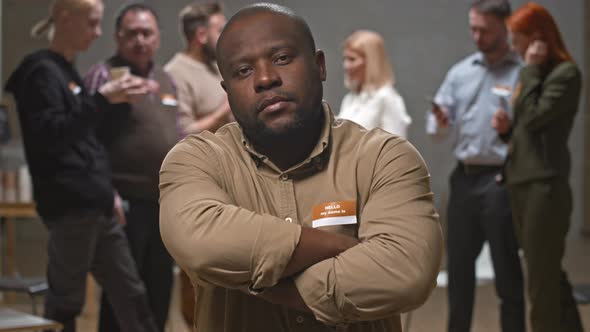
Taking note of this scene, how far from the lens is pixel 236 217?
5.33ft

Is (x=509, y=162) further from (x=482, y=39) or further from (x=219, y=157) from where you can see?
(x=219, y=157)

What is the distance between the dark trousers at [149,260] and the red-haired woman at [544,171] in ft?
5.50

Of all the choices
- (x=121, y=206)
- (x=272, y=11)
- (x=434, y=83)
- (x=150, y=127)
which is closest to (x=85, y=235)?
(x=121, y=206)

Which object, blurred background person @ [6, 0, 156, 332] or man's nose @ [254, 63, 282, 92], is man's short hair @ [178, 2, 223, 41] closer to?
blurred background person @ [6, 0, 156, 332]

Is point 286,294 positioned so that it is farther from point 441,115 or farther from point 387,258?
point 441,115

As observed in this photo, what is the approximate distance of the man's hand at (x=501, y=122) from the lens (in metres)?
4.18

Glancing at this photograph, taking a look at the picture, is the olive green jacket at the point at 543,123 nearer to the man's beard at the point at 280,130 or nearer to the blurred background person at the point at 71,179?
the blurred background person at the point at 71,179

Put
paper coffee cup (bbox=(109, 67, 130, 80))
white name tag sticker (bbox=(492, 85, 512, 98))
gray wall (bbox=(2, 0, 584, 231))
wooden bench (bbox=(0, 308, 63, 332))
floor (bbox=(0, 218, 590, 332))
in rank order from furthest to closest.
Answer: floor (bbox=(0, 218, 590, 332)) → white name tag sticker (bbox=(492, 85, 512, 98)) → gray wall (bbox=(2, 0, 584, 231)) → paper coffee cup (bbox=(109, 67, 130, 80)) → wooden bench (bbox=(0, 308, 63, 332))

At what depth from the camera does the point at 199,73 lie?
14.7ft

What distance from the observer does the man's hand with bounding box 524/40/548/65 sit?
4125mm

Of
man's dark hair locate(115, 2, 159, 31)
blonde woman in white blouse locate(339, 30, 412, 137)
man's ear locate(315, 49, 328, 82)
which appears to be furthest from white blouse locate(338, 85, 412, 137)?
man's ear locate(315, 49, 328, 82)

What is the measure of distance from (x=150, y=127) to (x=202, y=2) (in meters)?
0.87

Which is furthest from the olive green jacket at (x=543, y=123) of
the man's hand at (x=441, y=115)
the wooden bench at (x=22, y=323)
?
the wooden bench at (x=22, y=323)

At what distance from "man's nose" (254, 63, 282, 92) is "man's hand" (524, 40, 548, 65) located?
9.07 feet
